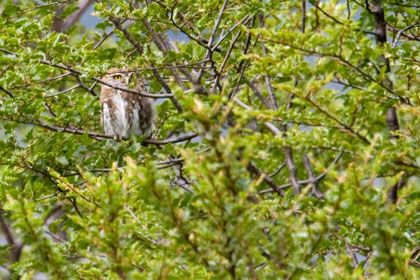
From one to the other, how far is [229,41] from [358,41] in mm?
1608

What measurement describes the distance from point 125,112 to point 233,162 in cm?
422

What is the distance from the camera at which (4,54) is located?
4391 millimetres

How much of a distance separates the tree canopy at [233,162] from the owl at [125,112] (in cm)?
57

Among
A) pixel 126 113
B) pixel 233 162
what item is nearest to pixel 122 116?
pixel 126 113

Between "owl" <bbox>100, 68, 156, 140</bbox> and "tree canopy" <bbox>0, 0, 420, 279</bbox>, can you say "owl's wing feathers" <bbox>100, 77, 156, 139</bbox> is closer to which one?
"owl" <bbox>100, 68, 156, 140</bbox>

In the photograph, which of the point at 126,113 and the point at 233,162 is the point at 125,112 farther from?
the point at 233,162

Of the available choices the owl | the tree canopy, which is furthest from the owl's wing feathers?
the tree canopy

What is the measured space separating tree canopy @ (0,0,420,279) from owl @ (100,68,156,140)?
22.5 inches

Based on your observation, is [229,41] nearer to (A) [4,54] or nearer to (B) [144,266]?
(A) [4,54]

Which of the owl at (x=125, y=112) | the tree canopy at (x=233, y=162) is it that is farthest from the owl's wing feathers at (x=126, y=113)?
the tree canopy at (x=233, y=162)

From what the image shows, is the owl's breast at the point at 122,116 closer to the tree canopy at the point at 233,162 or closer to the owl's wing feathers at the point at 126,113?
the owl's wing feathers at the point at 126,113

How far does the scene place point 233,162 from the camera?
1955 mm

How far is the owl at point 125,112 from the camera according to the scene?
603cm

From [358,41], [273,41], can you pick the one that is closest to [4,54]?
[273,41]
